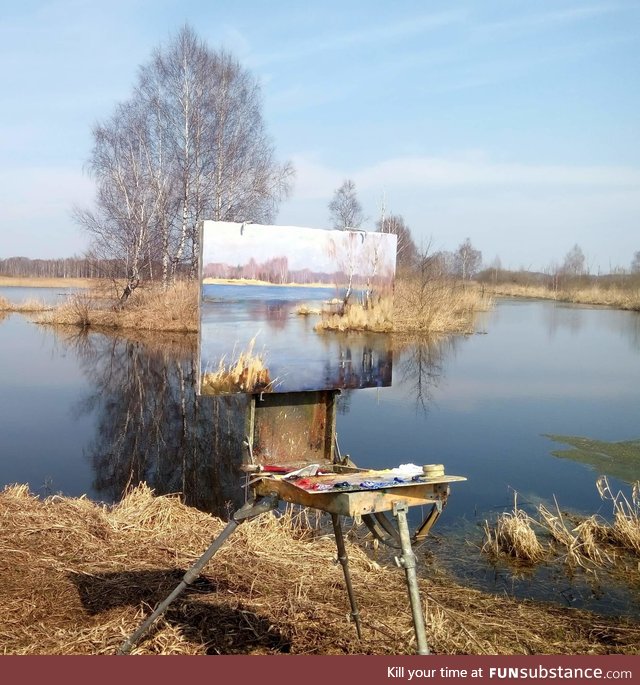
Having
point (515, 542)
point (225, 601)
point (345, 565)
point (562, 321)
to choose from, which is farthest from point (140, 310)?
point (345, 565)

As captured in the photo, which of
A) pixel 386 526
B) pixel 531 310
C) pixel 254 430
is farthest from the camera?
pixel 531 310

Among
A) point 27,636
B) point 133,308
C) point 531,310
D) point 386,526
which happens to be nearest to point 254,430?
point 386,526

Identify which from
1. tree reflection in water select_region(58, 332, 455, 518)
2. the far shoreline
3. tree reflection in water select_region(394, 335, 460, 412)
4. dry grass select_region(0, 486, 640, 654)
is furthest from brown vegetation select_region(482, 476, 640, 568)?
tree reflection in water select_region(394, 335, 460, 412)

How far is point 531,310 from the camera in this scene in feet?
120

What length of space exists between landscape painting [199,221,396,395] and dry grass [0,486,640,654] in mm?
1091

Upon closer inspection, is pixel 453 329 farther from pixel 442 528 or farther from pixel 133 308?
pixel 442 528

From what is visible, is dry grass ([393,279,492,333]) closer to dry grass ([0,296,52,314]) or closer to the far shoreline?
dry grass ([0,296,52,314])

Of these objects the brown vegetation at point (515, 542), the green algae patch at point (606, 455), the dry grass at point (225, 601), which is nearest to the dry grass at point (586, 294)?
the green algae patch at point (606, 455)

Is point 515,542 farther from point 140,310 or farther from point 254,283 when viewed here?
point 140,310

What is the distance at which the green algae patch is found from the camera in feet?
25.6

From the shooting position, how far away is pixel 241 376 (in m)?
3.01

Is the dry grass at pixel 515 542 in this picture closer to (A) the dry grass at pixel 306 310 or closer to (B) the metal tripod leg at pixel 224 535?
(A) the dry grass at pixel 306 310

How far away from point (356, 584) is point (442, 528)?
6.75 ft

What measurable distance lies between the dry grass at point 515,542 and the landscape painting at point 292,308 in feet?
8.23
